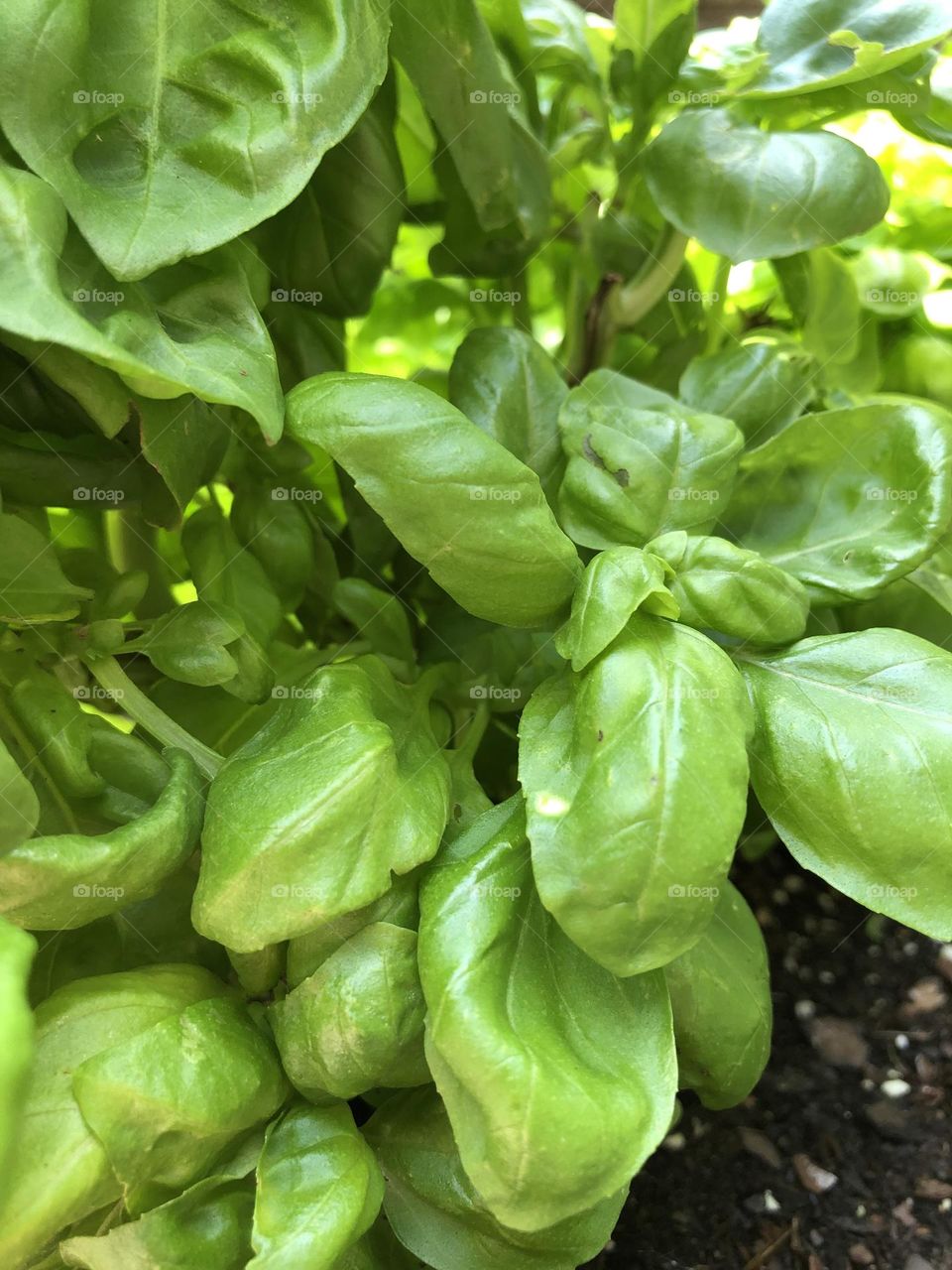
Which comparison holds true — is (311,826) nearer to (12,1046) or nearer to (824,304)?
(12,1046)

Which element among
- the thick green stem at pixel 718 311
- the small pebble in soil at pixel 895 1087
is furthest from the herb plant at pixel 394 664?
the small pebble in soil at pixel 895 1087

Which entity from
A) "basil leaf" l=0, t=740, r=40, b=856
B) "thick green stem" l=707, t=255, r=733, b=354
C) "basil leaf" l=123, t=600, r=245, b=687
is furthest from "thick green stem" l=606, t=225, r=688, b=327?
"basil leaf" l=0, t=740, r=40, b=856

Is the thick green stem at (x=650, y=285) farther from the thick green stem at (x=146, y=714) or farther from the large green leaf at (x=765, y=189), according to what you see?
the thick green stem at (x=146, y=714)

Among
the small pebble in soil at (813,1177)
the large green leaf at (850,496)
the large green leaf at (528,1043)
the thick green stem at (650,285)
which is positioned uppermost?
the thick green stem at (650,285)

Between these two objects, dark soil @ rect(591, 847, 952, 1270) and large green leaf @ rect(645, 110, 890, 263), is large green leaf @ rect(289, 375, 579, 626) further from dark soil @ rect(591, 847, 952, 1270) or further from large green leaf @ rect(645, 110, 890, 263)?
dark soil @ rect(591, 847, 952, 1270)

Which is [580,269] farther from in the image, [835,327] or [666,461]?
[666,461]

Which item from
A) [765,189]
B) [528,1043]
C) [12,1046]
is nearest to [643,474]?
[765,189]
